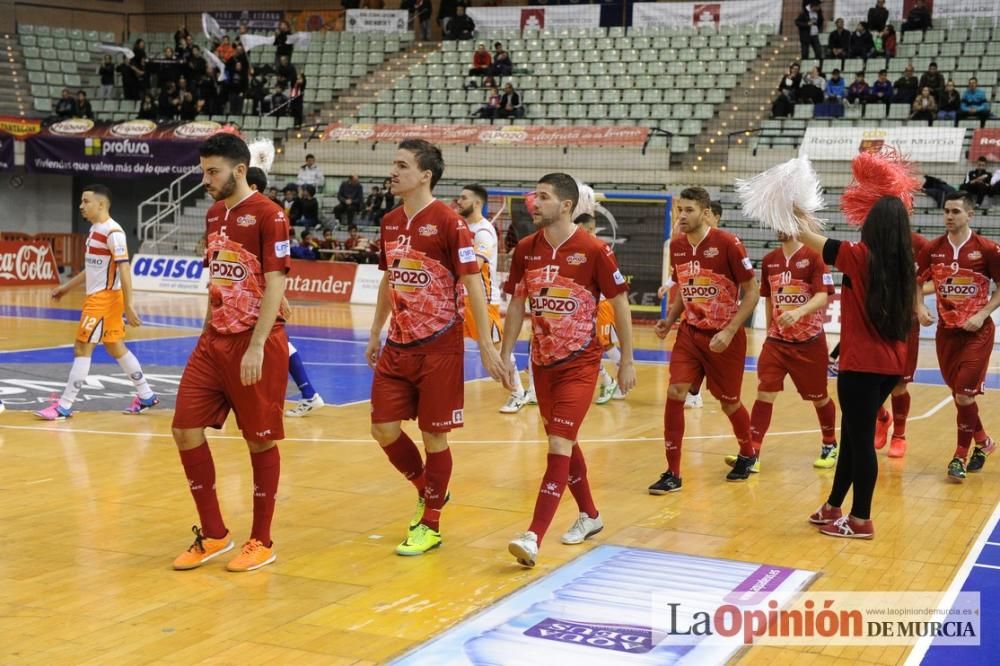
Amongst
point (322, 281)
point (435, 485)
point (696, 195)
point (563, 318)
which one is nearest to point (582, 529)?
point (435, 485)

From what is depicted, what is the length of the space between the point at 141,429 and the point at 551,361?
15.5 ft

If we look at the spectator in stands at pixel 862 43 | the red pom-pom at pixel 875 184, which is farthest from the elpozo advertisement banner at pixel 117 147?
the red pom-pom at pixel 875 184

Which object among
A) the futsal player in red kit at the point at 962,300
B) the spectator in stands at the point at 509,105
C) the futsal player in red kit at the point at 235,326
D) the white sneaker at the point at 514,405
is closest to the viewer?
the futsal player in red kit at the point at 235,326

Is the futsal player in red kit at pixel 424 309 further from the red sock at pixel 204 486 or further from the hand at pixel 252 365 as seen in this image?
the red sock at pixel 204 486

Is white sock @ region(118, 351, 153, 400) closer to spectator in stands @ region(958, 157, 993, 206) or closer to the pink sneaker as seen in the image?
the pink sneaker

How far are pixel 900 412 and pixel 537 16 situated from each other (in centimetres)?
2168

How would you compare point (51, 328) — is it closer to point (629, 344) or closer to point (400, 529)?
point (400, 529)

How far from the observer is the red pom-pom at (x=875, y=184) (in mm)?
6543

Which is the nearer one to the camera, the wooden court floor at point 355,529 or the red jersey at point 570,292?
the wooden court floor at point 355,529

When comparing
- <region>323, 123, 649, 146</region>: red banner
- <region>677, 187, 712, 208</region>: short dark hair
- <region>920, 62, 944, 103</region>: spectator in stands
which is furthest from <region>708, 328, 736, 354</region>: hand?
<region>323, 123, 649, 146</region>: red banner

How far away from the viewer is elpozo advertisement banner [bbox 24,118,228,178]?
2714 cm

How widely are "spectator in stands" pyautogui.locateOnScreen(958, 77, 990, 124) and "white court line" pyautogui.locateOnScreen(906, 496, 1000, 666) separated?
15.6 metres

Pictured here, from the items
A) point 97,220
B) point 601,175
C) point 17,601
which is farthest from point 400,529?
point 601,175

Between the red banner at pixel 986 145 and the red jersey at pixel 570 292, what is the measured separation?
16.9 metres
